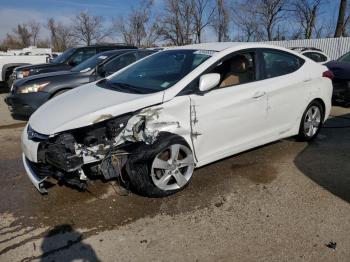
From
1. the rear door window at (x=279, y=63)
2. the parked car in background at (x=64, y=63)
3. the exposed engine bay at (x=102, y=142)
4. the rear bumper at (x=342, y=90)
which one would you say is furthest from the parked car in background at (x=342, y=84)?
the parked car in background at (x=64, y=63)

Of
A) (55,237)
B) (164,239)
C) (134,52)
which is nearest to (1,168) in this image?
(55,237)

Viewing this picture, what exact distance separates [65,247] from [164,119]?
5.14ft

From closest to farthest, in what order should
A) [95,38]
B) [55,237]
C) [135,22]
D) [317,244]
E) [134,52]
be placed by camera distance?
[317,244]
[55,237]
[134,52]
[135,22]
[95,38]

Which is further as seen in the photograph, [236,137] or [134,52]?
[134,52]

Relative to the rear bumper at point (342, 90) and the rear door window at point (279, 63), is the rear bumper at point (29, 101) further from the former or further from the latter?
the rear bumper at point (342, 90)

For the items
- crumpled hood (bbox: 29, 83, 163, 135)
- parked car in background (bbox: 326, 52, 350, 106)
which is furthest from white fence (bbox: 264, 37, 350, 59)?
crumpled hood (bbox: 29, 83, 163, 135)

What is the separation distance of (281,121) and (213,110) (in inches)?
53.8

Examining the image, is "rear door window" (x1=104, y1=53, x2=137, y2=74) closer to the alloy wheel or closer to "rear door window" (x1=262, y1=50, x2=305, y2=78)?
"rear door window" (x1=262, y1=50, x2=305, y2=78)

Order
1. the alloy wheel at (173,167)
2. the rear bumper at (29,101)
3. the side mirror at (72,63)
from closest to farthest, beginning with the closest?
the alloy wheel at (173,167), the rear bumper at (29,101), the side mirror at (72,63)

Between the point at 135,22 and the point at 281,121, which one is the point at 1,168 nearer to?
the point at 281,121

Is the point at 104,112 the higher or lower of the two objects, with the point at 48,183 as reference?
higher

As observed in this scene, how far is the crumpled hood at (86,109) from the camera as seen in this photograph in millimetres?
3541

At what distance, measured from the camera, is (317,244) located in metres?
3.01

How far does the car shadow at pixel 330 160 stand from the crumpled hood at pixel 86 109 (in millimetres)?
2202
